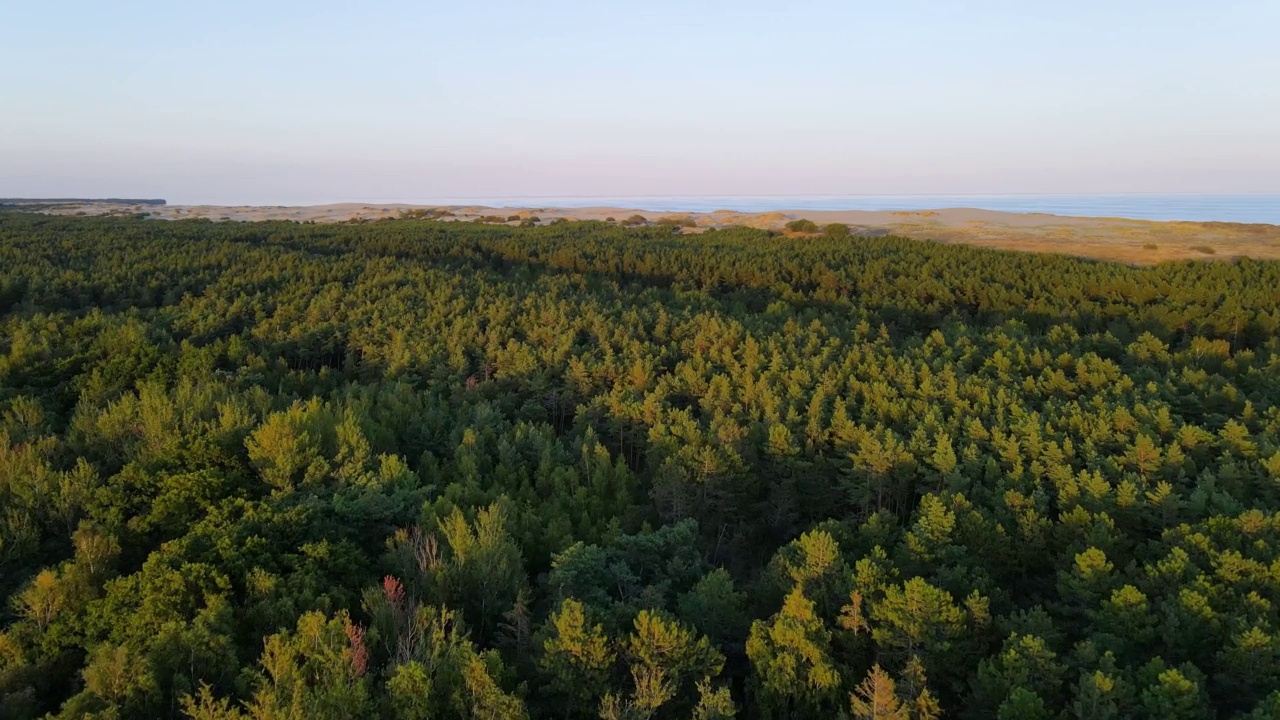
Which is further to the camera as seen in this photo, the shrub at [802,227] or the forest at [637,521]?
the shrub at [802,227]

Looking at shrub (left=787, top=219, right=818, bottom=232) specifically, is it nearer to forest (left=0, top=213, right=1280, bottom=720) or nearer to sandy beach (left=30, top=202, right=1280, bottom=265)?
sandy beach (left=30, top=202, right=1280, bottom=265)

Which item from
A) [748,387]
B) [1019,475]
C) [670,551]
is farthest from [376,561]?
[1019,475]

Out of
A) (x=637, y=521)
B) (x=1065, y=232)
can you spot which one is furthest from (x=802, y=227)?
(x=637, y=521)

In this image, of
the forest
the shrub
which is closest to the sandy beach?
the shrub

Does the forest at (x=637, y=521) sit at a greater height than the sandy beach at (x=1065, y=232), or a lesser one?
lesser

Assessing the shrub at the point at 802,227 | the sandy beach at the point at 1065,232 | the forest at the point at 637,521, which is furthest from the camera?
the shrub at the point at 802,227

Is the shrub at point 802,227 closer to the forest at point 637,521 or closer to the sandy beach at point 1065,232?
the sandy beach at point 1065,232

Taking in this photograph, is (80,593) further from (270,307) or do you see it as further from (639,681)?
(270,307)

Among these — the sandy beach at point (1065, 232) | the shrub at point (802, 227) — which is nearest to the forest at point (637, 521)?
the sandy beach at point (1065, 232)

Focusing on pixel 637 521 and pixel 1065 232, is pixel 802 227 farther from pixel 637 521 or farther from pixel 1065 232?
pixel 637 521

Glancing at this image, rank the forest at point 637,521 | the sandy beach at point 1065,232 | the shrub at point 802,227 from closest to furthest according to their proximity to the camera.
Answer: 1. the forest at point 637,521
2. the sandy beach at point 1065,232
3. the shrub at point 802,227
